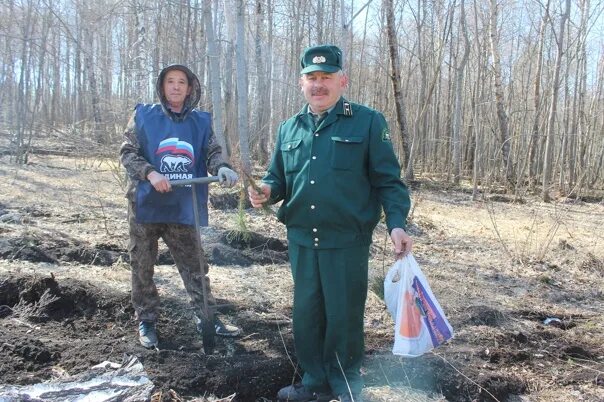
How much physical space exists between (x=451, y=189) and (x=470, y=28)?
26.0 ft

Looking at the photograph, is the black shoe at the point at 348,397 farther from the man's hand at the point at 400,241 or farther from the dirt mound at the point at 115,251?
the dirt mound at the point at 115,251

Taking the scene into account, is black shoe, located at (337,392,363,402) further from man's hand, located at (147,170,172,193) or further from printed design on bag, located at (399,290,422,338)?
man's hand, located at (147,170,172,193)

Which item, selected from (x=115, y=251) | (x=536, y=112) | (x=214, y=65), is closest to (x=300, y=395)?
(x=115, y=251)

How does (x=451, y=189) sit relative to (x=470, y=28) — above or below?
below

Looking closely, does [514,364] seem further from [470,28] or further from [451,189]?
[470,28]

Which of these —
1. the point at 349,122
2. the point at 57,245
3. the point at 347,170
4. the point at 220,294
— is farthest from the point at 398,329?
the point at 57,245

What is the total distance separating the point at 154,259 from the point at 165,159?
0.67 metres

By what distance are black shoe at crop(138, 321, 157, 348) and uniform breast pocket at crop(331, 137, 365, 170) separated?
1662mm

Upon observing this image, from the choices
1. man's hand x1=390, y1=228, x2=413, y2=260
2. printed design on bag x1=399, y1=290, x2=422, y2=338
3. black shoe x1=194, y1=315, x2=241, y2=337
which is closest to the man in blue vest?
black shoe x1=194, y1=315, x2=241, y2=337

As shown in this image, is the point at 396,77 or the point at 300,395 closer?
the point at 300,395

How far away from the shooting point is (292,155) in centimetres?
275

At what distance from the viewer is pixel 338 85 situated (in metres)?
2.62

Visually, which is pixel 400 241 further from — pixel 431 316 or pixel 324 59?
pixel 324 59

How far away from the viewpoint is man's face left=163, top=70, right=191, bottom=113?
326 centimetres
